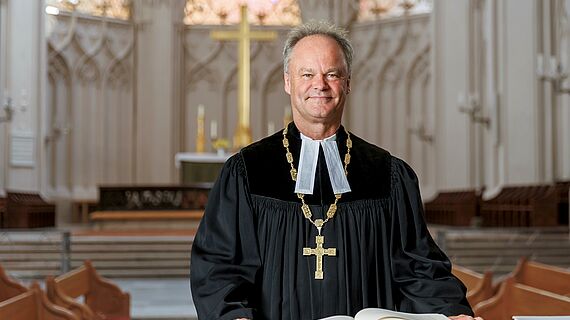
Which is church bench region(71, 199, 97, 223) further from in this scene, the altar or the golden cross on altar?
the golden cross on altar

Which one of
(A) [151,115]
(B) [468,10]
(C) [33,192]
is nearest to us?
(C) [33,192]

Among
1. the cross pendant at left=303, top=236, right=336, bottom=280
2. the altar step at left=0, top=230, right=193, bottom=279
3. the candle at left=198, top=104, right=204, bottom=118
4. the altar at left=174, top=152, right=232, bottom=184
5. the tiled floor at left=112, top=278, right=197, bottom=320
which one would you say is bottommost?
the tiled floor at left=112, top=278, right=197, bottom=320

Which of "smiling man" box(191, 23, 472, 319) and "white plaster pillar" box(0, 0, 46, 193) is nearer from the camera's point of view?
"smiling man" box(191, 23, 472, 319)

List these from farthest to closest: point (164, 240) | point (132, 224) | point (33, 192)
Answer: point (33, 192) < point (132, 224) < point (164, 240)

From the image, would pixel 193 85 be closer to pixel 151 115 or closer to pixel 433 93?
pixel 151 115

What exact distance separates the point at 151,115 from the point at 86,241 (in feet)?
30.0

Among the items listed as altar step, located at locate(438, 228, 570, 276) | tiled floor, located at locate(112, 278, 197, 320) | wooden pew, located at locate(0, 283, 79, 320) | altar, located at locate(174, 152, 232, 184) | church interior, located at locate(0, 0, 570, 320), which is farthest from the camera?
altar, located at locate(174, 152, 232, 184)

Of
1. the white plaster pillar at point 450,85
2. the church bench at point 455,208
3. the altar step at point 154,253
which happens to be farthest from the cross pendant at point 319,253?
the white plaster pillar at point 450,85

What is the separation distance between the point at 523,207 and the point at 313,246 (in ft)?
40.5

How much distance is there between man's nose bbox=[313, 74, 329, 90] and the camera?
2686 millimetres

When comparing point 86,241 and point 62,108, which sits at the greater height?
point 62,108

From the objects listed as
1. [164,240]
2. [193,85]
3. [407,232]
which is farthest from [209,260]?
[193,85]

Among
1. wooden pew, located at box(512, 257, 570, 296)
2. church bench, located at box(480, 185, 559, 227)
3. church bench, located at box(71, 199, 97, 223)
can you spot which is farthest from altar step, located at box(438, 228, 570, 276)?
church bench, located at box(71, 199, 97, 223)

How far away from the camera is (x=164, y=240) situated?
12.6 meters
